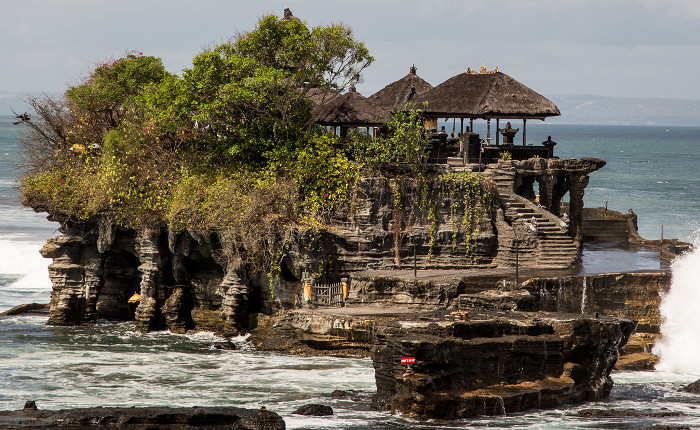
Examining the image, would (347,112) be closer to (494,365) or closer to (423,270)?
(423,270)

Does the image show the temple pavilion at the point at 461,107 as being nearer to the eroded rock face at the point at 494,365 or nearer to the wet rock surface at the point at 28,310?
the eroded rock face at the point at 494,365

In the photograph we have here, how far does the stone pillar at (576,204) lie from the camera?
47991 mm

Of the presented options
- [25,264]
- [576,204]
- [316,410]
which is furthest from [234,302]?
[25,264]

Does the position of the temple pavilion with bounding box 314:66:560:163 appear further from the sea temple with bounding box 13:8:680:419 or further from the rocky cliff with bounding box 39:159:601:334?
the rocky cliff with bounding box 39:159:601:334

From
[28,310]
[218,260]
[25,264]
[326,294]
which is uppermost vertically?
[218,260]

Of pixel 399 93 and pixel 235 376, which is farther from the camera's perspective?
pixel 399 93

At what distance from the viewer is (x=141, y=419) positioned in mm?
28938

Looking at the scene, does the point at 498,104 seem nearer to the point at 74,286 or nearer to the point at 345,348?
the point at 345,348

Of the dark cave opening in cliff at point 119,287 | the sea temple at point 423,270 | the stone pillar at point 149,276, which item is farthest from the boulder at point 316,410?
the dark cave opening in cliff at point 119,287

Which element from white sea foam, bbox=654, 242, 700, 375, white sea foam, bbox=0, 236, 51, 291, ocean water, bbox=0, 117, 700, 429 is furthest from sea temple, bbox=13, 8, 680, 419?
white sea foam, bbox=0, 236, 51, 291

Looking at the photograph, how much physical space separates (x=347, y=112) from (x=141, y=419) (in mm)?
21164

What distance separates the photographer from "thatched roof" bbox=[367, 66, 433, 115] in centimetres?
4770

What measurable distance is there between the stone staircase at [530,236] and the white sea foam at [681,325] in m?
4.34

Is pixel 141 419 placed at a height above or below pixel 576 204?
below
